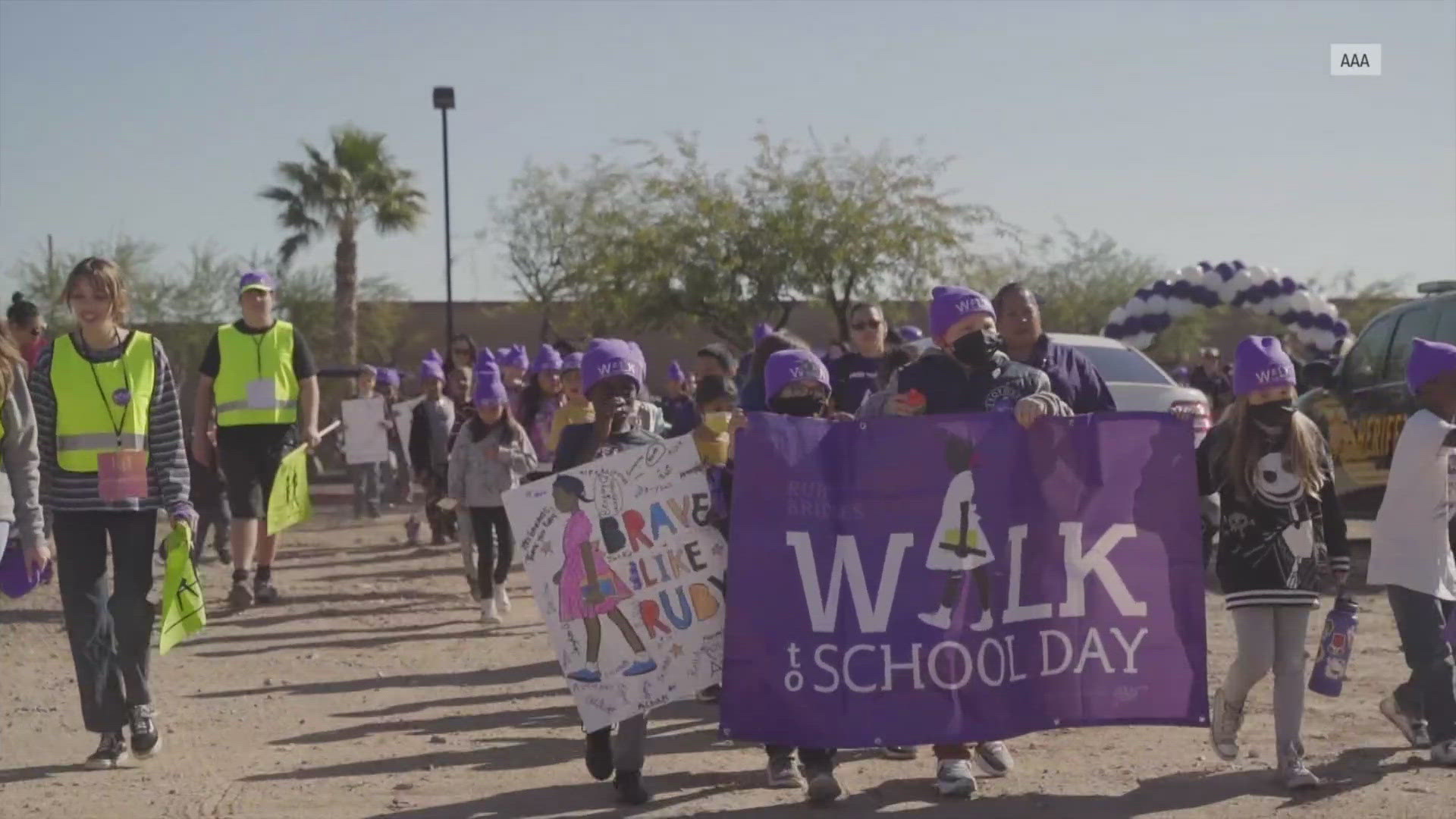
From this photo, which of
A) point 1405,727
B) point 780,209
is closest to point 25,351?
point 1405,727

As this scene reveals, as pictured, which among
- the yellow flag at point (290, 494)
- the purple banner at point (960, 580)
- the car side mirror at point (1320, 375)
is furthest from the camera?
the car side mirror at point (1320, 375)

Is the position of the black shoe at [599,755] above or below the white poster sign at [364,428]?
below

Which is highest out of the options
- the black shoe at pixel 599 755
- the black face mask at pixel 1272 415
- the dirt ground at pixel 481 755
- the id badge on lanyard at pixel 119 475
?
the black face mask at pixel 1272 415

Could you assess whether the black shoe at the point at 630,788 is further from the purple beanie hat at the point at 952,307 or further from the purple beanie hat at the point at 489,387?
the purple beanie hat at the point at 489,387

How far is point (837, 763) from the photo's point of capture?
6934 millimetres

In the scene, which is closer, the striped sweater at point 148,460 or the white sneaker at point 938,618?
the white sneaker at point 938,618

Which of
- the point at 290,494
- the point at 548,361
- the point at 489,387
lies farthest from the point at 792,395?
the point at 548,361

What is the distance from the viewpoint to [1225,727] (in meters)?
6.55

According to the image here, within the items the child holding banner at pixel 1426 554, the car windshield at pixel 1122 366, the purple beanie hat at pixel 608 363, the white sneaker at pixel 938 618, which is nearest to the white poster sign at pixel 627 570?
the purple beanie hat at pixel 608 363

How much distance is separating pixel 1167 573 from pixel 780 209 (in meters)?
26.8

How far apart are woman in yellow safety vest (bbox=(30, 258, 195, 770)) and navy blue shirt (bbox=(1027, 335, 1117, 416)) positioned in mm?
3561

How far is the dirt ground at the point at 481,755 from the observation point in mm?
6195

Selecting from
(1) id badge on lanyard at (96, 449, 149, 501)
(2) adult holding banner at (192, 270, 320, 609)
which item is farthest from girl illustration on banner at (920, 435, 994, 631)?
(2) adult holding banner at (192, 270, 320, 609)

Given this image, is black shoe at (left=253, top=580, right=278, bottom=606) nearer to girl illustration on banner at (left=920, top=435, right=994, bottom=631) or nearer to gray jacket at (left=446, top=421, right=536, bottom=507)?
gray jacket at (left=446, top=421, right=536, bottom=507)
